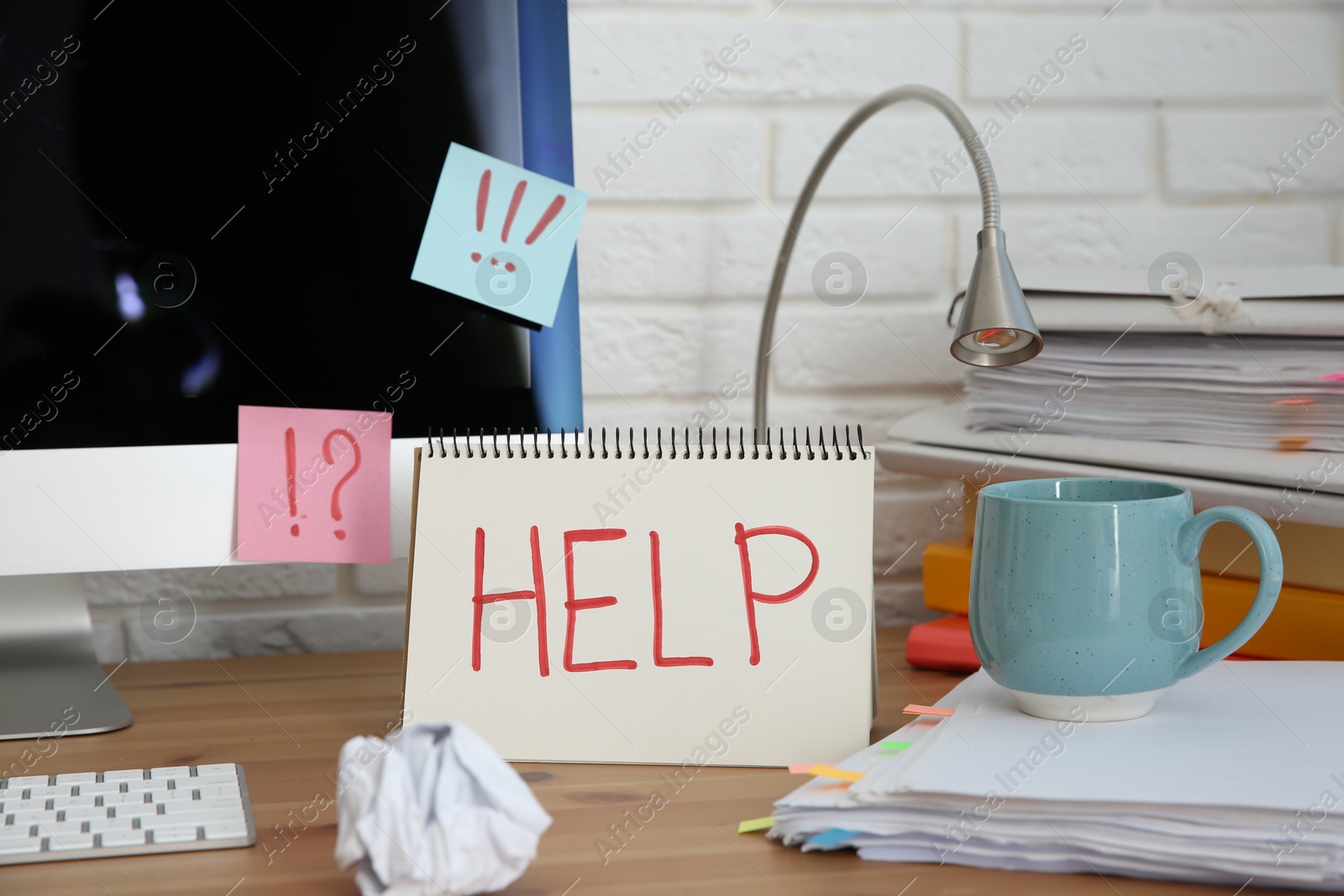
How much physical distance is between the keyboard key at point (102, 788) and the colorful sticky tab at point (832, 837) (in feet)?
1.10

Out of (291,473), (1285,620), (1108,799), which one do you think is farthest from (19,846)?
(1285,620)

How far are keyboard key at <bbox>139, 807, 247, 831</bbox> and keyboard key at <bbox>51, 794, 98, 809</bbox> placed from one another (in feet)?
0.13

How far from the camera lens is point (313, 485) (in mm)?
686

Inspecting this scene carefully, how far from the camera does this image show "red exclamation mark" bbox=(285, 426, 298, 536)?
0.67m

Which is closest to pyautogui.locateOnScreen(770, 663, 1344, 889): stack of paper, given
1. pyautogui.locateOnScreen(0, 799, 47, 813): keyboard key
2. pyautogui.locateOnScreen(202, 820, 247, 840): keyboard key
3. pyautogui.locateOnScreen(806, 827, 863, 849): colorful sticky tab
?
pyautogui.locateOnScreen(806, 827, 863, 849): colorful sticky tab

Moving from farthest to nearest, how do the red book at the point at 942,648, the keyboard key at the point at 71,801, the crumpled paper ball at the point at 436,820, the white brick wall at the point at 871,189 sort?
the white brick wall at the point at 871,189, the red book at the point at 942,648, the keyboard key at the point at 71,801, the crumpled paper ball at the point at 436,820

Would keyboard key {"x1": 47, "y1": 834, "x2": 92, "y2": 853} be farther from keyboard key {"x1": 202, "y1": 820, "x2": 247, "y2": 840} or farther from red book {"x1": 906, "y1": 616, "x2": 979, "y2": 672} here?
red book {"x1": 906, "y1": 616, "x2": 979, "y2": 672}

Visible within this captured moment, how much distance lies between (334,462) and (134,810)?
9.0 inches

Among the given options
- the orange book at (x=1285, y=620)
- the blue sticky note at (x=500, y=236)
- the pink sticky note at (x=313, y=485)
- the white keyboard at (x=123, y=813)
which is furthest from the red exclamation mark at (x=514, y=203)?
the orange book at (x=1285, y=620)

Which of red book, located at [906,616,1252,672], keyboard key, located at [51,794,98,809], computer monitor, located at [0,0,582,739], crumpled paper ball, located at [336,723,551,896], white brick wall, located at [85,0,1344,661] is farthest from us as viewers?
white brick wall, located at [85,0,1344,661]

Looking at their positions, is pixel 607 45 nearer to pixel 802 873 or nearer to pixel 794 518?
pixel 794 518

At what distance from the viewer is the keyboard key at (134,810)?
1.70 feet

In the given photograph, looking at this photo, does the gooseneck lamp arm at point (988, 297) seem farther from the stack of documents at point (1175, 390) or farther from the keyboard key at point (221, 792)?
the keyboard key at point (221, 792)

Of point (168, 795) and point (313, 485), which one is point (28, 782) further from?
point (313, 485)
